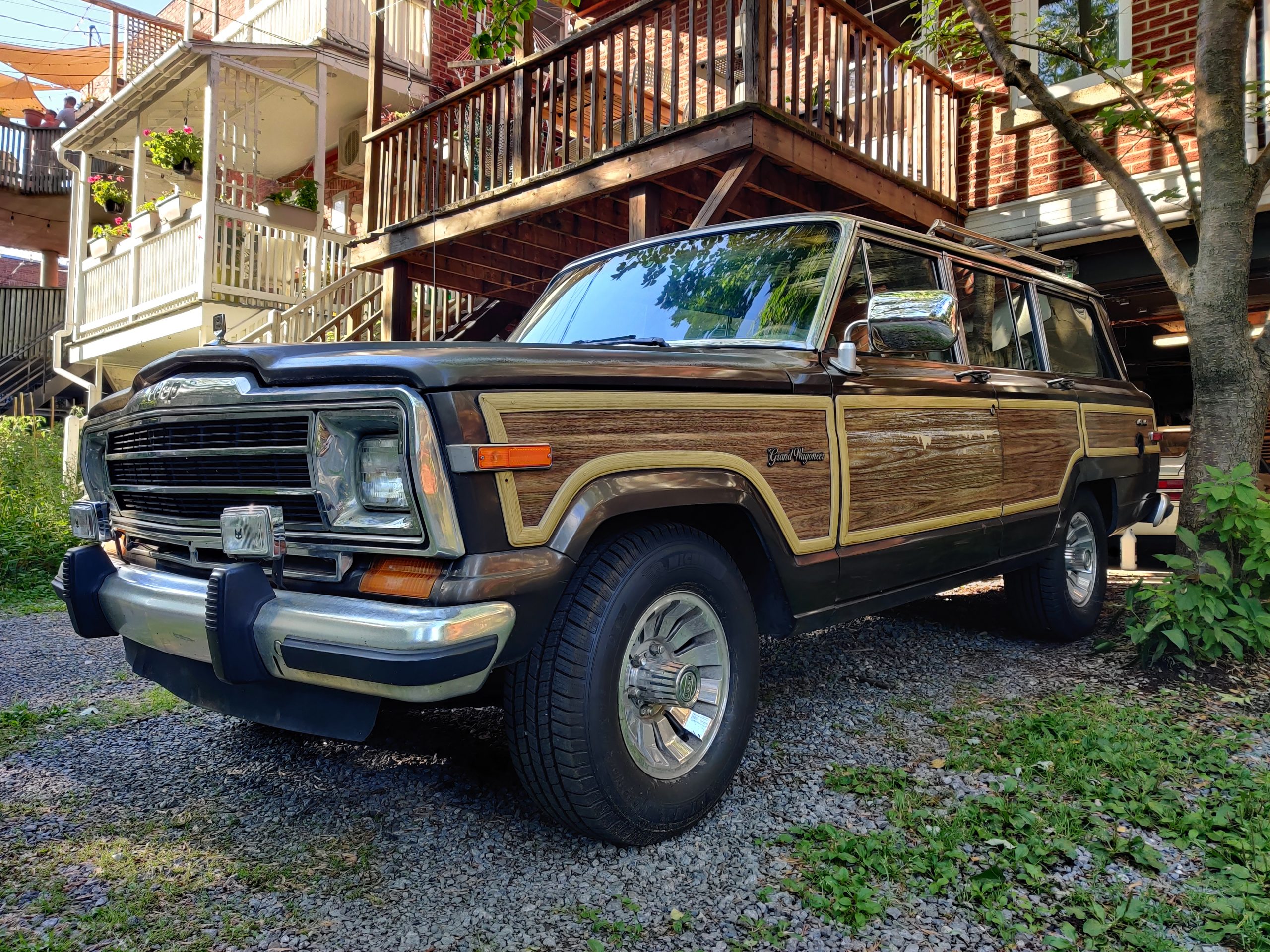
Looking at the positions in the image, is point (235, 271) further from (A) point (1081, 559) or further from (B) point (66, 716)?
(A) point (1081, 559)

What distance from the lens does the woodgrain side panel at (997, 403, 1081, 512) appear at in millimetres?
3874

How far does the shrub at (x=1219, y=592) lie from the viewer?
12.7 feet

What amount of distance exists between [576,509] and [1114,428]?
150 inches

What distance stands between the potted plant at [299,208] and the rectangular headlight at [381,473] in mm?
9986

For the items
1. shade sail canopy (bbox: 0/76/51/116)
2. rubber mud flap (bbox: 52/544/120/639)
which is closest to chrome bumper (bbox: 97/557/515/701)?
rubber mud flap (bbox: 52/544/120/639)

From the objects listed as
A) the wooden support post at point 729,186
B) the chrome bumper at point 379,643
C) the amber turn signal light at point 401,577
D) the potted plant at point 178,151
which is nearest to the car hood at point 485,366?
→ the amber turn signal light at point 401,577

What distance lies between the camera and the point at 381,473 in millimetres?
2154

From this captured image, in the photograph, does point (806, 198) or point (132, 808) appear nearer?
point (132, 808)

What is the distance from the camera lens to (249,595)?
6.93 ft

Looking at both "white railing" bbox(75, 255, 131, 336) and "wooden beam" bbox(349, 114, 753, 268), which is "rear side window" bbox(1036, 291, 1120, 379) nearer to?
"wooden beam" bbox(349, 114, 753, 268)

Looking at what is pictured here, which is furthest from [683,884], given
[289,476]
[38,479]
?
[38,479]

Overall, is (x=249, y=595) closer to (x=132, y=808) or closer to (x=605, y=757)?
(x=605, y=757)

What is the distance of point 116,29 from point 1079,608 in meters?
18.5

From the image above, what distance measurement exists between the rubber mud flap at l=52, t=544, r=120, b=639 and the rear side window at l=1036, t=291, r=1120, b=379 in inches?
163
